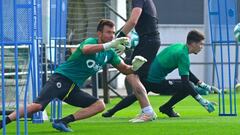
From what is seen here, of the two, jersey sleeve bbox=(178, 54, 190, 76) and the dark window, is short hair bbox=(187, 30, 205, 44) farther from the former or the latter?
the dark window

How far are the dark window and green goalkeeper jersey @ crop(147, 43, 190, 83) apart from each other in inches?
713

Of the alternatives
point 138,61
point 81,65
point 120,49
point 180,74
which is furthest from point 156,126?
point 180,74

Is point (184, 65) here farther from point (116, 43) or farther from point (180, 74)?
point (116, 43)

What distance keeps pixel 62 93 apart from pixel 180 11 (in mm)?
21325

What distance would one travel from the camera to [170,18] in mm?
31859

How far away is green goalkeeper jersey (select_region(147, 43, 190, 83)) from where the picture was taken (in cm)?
1288

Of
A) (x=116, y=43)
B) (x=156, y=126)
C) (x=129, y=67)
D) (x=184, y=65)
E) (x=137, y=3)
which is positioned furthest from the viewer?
(x=184, y=65)

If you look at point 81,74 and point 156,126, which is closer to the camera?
point 81,74

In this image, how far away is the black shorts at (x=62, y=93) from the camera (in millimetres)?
11039

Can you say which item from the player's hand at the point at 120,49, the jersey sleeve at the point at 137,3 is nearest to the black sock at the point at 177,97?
the jersey sleeve at the point at 137,3

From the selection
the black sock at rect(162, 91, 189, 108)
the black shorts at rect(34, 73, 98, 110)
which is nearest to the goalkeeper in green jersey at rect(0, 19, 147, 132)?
the black shorts at rect(34, 73, 98, 110)

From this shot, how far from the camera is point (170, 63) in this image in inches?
521

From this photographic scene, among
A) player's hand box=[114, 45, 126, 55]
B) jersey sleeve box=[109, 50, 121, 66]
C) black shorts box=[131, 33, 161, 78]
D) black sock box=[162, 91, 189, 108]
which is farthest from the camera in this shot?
black sock box=[162, 91, 189, 108]

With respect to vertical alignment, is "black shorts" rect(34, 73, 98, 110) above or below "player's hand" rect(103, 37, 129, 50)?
below
